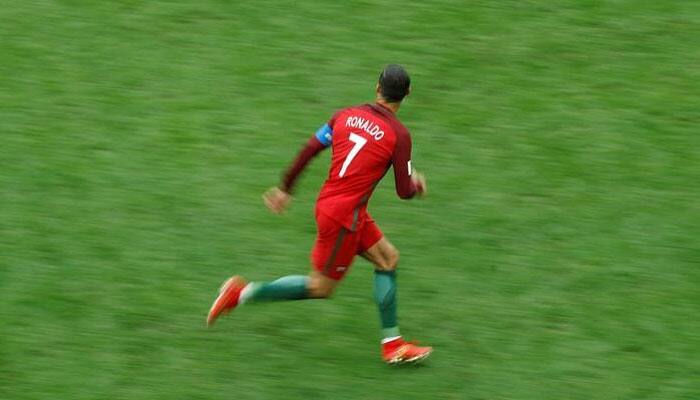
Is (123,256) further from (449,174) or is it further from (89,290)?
(449,174)

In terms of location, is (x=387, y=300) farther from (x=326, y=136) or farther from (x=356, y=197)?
(x=326, y=136)

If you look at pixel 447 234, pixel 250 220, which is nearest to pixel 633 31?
pixel 447 234

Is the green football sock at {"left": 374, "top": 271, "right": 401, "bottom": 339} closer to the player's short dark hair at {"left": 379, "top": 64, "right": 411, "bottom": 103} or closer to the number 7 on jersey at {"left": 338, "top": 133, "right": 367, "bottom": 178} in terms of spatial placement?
the number 7 on jersey at {"left": 338, "top": 133, "right": 367, "bottom": 178}

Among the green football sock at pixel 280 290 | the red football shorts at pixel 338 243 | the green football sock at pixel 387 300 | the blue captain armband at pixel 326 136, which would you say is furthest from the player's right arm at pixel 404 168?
the green football sock at pixel 280 290

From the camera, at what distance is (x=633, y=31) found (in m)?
12.4

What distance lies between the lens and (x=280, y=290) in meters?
8.17

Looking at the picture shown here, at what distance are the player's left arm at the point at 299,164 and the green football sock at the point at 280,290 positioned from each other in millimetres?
482

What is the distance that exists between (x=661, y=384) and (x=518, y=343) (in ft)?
3.22

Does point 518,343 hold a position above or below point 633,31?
below

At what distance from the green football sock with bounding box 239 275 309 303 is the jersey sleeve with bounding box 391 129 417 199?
89 cm

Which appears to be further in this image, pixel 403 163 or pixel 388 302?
pixel 388 302

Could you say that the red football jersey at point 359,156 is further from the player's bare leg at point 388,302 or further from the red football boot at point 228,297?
the red football boot at point 228,297

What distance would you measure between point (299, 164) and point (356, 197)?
43cm

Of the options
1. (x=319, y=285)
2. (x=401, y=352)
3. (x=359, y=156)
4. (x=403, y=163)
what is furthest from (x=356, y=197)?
(x=401, y=352)
